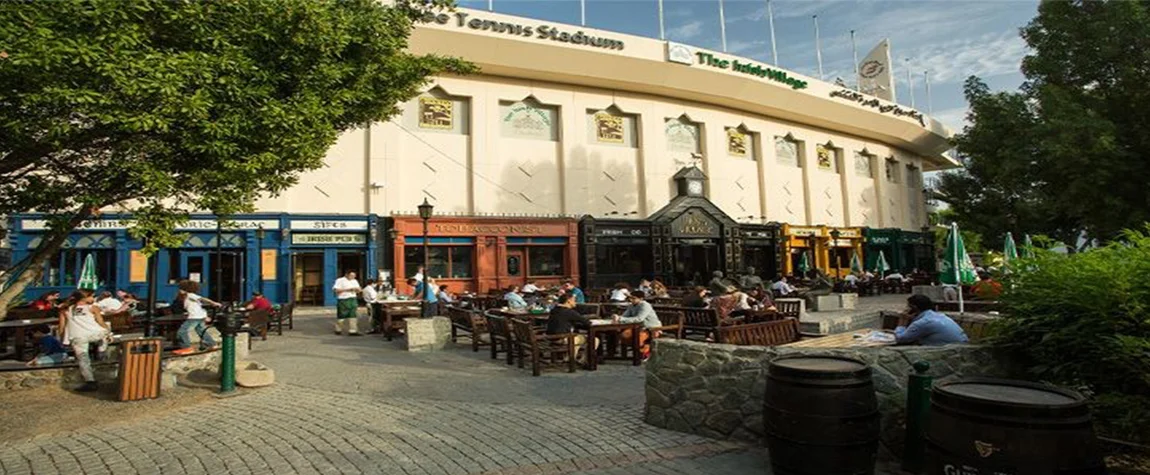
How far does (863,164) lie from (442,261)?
28033 mm

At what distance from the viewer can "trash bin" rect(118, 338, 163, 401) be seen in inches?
271

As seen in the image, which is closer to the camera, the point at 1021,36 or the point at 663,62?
the point at 1021,36

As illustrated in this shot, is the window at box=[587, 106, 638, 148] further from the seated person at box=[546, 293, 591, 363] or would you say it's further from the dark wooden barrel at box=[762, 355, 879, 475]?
the dark wooden barrel at box=[762, 355, 879, 475]

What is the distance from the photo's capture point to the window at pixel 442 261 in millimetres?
22683

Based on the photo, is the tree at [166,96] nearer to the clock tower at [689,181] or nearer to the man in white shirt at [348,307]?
the man in white shirt at [348,307]

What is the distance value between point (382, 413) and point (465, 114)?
1967cm

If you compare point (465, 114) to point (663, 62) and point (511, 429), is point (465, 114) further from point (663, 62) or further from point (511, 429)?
point (511, 429)

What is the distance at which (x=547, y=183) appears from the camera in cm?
2512

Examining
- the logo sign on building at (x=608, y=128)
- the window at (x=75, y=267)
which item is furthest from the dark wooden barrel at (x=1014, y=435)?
the logo sign on building at (x=608, y=128)

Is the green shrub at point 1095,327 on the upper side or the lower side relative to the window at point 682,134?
lower

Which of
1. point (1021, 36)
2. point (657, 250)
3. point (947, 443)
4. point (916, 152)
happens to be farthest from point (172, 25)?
point (916, 152)

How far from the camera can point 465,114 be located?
24.2 m

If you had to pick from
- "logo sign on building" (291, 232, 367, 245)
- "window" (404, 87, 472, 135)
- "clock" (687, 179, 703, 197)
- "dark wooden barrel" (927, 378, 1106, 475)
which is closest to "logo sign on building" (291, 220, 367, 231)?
"logo sign on building" (291, 232, 367, 245)

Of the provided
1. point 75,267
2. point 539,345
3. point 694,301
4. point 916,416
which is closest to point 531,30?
point 694,301
